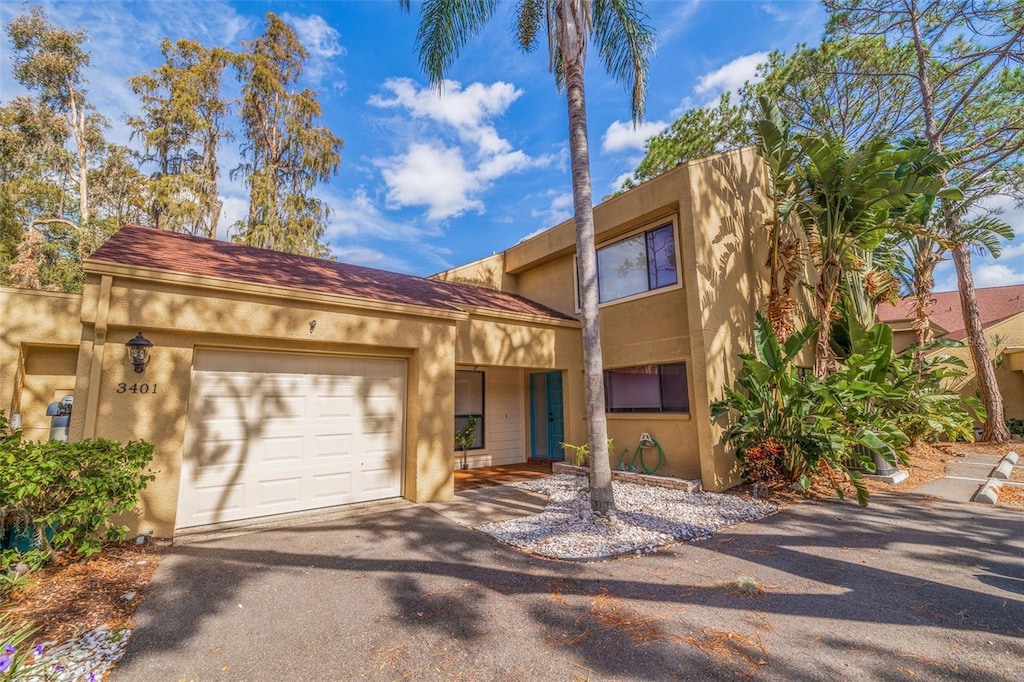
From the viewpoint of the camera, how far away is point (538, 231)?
12469mm

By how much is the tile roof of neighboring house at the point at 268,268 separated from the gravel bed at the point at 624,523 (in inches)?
157

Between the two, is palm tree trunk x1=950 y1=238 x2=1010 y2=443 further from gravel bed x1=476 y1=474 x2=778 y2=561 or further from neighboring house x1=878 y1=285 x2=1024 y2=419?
gravel bed x1=476 y1=474 x2=778 y2=561

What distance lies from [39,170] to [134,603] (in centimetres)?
2296

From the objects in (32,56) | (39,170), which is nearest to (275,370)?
(39,170)

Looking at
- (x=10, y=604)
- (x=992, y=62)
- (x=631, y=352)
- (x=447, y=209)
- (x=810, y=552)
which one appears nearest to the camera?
(x=10, y=604)

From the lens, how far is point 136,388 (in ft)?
17.7

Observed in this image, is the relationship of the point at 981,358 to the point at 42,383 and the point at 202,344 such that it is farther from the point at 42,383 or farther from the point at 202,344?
the point at 42,383

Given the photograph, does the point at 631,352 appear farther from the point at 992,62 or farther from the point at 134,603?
the point at 992,62

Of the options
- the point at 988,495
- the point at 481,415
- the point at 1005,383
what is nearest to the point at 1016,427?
the point at 1005,383

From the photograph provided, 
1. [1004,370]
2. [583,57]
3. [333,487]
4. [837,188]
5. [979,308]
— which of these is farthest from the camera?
[979,308]

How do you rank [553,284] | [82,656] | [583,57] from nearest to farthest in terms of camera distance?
1. [82,656]
2. [583,57]
3. [553,284]

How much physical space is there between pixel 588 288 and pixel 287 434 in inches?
196

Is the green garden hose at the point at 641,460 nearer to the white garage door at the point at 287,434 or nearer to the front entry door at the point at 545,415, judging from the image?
the front entry door at the point at 545,415

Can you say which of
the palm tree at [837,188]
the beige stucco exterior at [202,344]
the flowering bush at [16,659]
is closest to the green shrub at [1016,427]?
the palm tree at [837,188]
